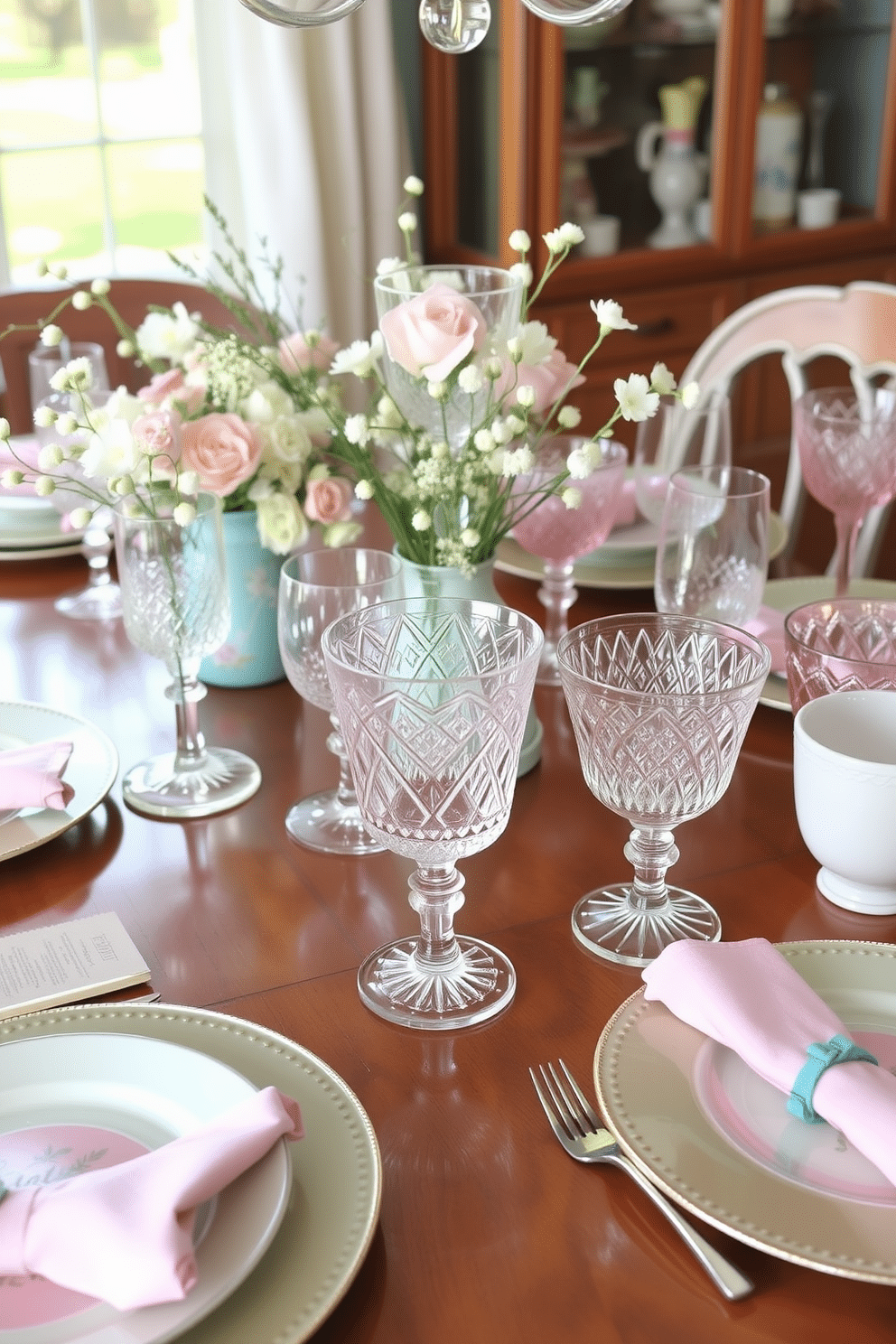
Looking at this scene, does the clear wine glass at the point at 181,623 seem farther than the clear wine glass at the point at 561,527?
No

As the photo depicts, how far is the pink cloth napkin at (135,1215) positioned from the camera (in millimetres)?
553

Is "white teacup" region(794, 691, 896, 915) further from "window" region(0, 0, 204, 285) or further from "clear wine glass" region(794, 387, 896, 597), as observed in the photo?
"window" region(0, 0, 204, 285)

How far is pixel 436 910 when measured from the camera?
82 centimetres

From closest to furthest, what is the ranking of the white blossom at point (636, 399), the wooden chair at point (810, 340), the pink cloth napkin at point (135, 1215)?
the pink cloth napkin at point (135, 1215)
the white blossom at point (636, 399)
the wooden chair at point (810, 340)

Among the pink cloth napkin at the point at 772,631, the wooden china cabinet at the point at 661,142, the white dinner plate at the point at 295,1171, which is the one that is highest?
the wooden china cabinet at the point at 661,142

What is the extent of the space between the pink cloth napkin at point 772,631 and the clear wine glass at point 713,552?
0.04 metres

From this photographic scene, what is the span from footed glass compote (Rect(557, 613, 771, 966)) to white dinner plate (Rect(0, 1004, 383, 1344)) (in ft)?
0.75

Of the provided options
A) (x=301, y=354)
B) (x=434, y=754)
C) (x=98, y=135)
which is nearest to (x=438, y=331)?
(x=301, y=354)

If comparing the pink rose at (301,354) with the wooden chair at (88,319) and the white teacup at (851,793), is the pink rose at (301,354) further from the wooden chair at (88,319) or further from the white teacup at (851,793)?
the wooden chair at (88,319)

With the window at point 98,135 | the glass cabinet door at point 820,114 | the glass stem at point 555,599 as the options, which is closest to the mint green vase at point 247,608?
the glass stem at point 555,599

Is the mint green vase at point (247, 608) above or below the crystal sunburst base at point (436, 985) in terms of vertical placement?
above

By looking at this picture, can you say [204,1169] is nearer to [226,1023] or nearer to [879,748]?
[226,1023]

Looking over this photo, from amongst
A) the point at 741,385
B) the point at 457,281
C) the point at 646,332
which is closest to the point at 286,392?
the point at 457,281

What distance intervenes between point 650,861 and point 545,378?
413 millimetres
